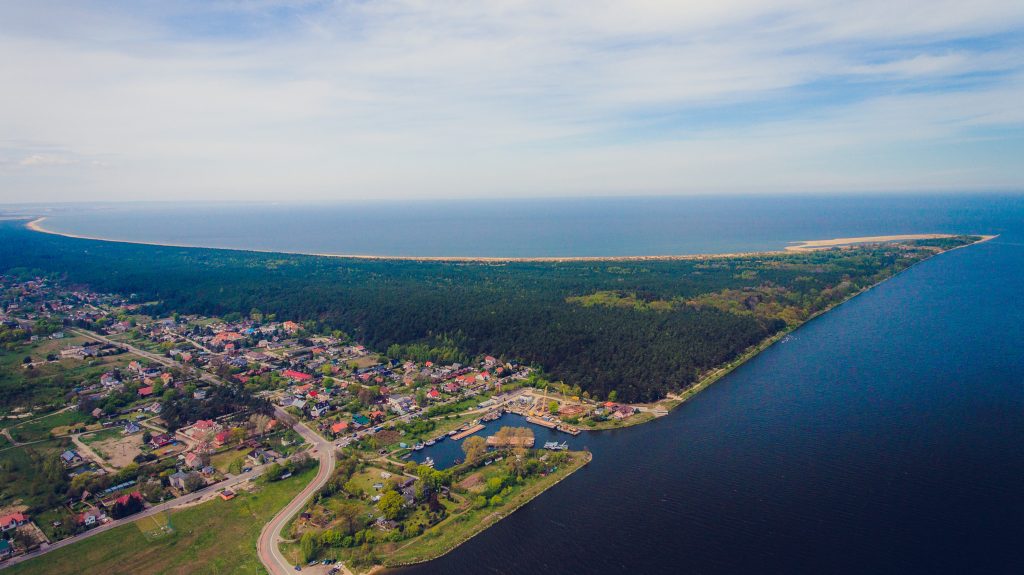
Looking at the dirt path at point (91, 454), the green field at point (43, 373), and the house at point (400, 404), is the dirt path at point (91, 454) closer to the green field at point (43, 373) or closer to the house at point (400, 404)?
the green field at point (43, 373)

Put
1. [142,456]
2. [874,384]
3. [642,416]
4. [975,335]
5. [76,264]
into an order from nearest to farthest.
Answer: [142,456] < [642,416] < [874,384] < [975,335] < [76,264]

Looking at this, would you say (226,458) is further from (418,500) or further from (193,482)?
(418,500)

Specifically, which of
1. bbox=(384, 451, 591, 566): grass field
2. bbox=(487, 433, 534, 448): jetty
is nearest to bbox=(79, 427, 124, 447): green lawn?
bbox=(384, 451, 591, 566): grass field

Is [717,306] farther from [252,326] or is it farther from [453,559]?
[252,326]

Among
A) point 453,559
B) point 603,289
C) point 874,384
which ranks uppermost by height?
point 603,289

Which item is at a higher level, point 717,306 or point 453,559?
Result: point 717,306

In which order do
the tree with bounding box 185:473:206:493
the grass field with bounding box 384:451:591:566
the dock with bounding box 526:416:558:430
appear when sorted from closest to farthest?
the grass field with bounding box 384:451:591:566 < the tree with bounding box 185:473:206:493 < the dock with bounding box 526:416:558:430

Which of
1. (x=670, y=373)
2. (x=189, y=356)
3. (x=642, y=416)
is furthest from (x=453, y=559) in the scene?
(x=189, y=356)

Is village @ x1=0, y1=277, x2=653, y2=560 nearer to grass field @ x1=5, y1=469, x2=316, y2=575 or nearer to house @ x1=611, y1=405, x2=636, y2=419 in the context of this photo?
house @ x1=611, y1=405, x2=636, y2=419
